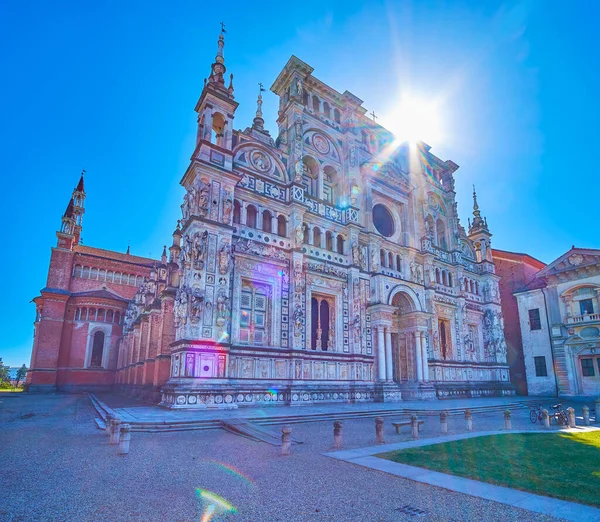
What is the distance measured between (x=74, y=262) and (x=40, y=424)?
3761 centimetres

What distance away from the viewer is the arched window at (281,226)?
26062 mm

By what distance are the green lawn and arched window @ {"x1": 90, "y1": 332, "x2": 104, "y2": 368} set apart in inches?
1761

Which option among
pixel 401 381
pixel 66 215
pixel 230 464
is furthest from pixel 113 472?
pixel 66 215

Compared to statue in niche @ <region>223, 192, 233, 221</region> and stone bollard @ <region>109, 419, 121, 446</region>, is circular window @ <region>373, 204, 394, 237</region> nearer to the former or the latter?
statue in niche @ <region>223, 192, 233, 221</region>

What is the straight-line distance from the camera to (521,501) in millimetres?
6082

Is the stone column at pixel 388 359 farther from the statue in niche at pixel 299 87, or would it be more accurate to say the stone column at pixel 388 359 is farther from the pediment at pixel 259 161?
the statue in niche at pixel 299 87

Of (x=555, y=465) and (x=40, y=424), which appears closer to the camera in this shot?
(x=555, y=465)

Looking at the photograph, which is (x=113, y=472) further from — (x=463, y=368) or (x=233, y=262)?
(x=463, y=368)

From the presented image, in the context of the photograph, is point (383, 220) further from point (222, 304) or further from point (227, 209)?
point (222, 304)

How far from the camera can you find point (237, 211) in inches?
959

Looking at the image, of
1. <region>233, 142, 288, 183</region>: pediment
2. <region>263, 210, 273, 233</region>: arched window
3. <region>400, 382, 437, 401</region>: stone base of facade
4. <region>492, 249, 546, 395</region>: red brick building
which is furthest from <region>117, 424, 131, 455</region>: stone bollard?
<region>492, 249, 546, 395</region>: red brick building

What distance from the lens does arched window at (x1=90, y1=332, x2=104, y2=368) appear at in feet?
148

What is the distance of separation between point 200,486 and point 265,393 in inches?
595

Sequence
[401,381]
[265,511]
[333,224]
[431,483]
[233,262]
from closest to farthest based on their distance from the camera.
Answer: [265,511]
[431,483]
[233,262]
[333,224]
[401,381]
